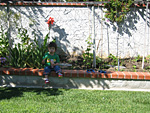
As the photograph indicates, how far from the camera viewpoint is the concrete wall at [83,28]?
18.7ft

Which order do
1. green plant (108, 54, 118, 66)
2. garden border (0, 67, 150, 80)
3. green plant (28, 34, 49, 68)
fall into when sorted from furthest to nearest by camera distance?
green plant (108, 54, 118, 66) → green plant (28, 34, 49, 68) → garden border (0, 67, 150, 80)

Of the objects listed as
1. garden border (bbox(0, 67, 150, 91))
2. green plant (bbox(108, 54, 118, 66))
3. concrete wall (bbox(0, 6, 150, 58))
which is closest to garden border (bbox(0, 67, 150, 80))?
garden border (bbox(0, 67, 150, 91))

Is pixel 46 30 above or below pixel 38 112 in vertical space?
above

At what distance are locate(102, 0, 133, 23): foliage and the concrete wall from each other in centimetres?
18

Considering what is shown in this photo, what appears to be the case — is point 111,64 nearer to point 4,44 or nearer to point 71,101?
point 71,101

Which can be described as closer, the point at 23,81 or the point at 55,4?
the point at 23,81

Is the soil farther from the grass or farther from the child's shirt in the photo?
the grass

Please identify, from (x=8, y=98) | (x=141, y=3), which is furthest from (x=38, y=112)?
(x=141, y=3)

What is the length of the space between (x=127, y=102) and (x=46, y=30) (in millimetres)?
3493

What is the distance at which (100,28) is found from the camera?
5742mm

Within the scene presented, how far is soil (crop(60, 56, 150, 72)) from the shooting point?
15.6 ft

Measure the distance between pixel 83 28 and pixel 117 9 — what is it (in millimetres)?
1185

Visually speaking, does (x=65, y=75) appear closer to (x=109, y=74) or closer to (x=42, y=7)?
(x=109, y=74)

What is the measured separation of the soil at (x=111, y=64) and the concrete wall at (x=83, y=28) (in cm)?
36
